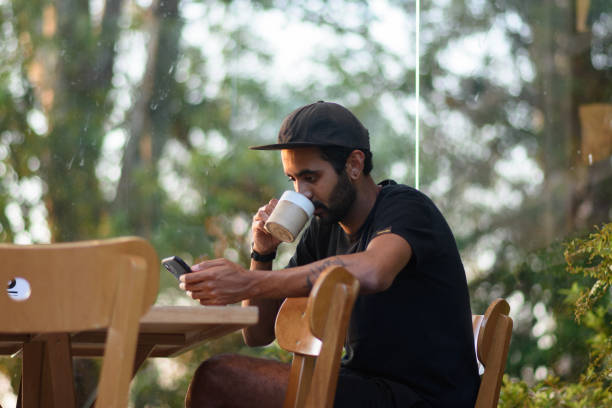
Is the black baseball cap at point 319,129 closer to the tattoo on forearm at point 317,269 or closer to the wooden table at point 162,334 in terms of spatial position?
the tattoo on forearm at point 317,269

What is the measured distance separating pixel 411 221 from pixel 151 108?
75.8 inches

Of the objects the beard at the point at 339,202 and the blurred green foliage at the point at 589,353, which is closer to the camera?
the beard at the point at 339,202

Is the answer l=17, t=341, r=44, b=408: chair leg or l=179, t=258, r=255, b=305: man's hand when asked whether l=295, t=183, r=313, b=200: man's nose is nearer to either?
l=179, t=258, r=255, b=305: man's hand

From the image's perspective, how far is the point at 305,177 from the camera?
2.01 meters

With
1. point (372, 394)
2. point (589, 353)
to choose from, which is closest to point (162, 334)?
point (372, 394)

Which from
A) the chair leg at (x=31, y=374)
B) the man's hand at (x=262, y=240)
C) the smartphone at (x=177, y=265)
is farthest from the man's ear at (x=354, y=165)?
the chair leg at (x=31, y=374)

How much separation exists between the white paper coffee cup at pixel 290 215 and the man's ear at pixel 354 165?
0.67 ft

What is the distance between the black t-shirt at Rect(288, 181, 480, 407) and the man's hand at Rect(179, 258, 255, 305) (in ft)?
1.08

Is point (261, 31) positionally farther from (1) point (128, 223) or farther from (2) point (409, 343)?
(2) point (409, 343)

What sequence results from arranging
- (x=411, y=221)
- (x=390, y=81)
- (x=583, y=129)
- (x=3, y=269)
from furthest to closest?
(x=390, y=81) < (x=583, y=129) < (x=411, y=221) < (x=3, y=269)

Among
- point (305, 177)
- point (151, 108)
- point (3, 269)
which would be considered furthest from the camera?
point (151, 108)

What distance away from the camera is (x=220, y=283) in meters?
1.56

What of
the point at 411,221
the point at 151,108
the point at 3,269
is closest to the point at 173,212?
the point at 151,108

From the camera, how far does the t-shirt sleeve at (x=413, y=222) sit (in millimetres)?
1743
